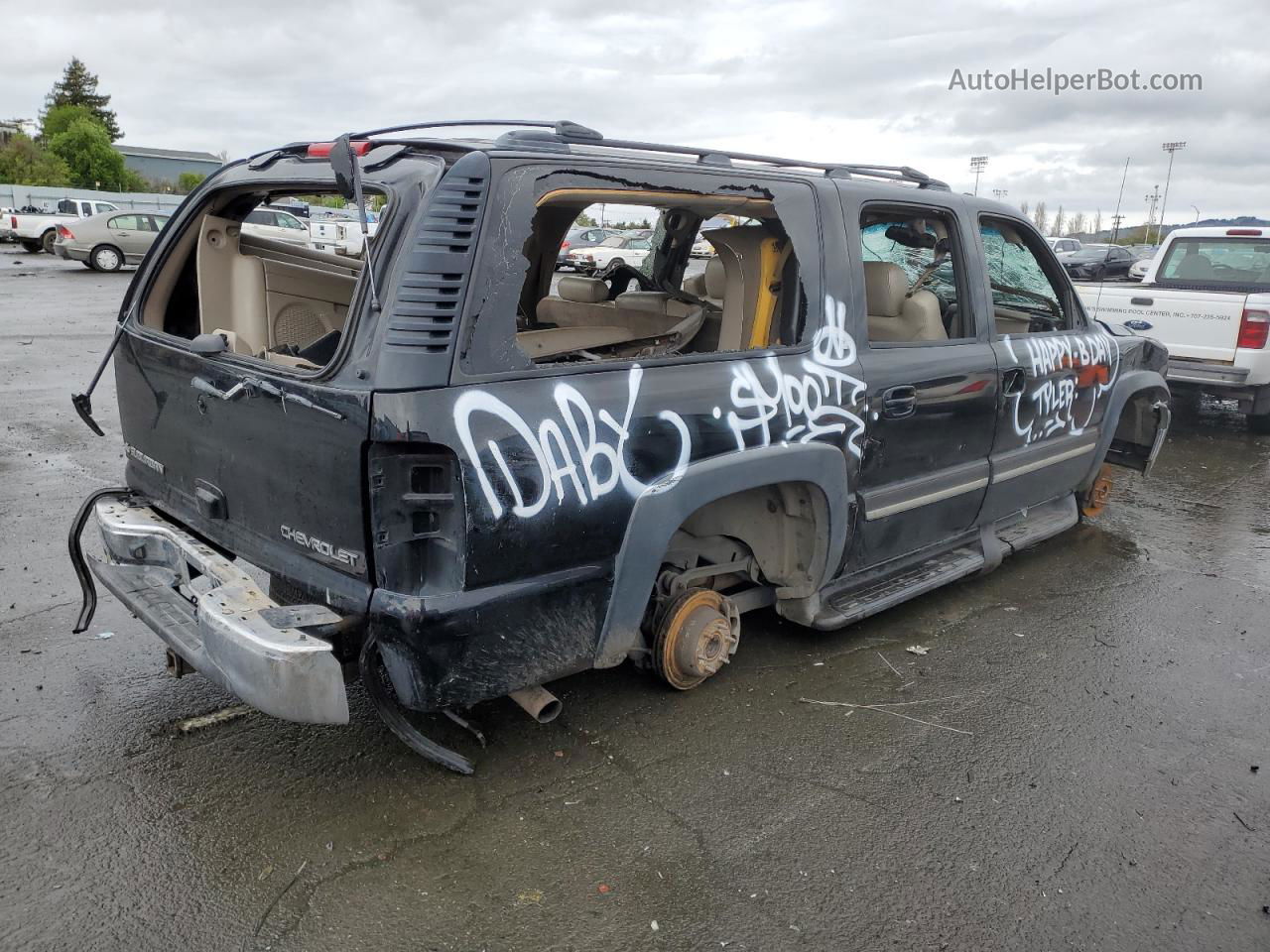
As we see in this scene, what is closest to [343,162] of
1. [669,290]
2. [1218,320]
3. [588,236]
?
[669,290]

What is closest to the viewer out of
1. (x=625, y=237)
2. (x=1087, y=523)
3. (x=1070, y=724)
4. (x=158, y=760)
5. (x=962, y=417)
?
(x=158, y=760)

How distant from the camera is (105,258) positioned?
22.5 m

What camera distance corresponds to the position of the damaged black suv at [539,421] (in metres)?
2.52

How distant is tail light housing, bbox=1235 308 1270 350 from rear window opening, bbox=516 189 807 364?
5262mm

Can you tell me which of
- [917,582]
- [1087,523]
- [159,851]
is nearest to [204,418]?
[159,851]

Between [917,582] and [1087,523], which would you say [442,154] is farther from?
[1087,523]

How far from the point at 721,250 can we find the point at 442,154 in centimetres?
132

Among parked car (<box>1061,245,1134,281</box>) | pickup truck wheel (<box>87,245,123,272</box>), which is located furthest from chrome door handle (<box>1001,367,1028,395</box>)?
pickup truck wheel (<box>87,245,123,272</box>)

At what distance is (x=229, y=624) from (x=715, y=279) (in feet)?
7.61

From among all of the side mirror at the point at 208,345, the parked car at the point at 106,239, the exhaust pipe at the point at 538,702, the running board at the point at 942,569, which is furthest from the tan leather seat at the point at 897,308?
the parked car at the point at 106,239

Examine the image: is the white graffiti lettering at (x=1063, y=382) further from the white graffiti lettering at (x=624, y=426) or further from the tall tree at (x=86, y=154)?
the tall tree at (x=86, y=154)

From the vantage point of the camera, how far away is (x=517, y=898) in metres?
2.48

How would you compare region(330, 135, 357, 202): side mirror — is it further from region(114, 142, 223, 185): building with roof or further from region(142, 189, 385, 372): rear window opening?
region(114, 142, 223, 185): building with roof

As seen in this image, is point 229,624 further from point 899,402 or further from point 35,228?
point 35,228
